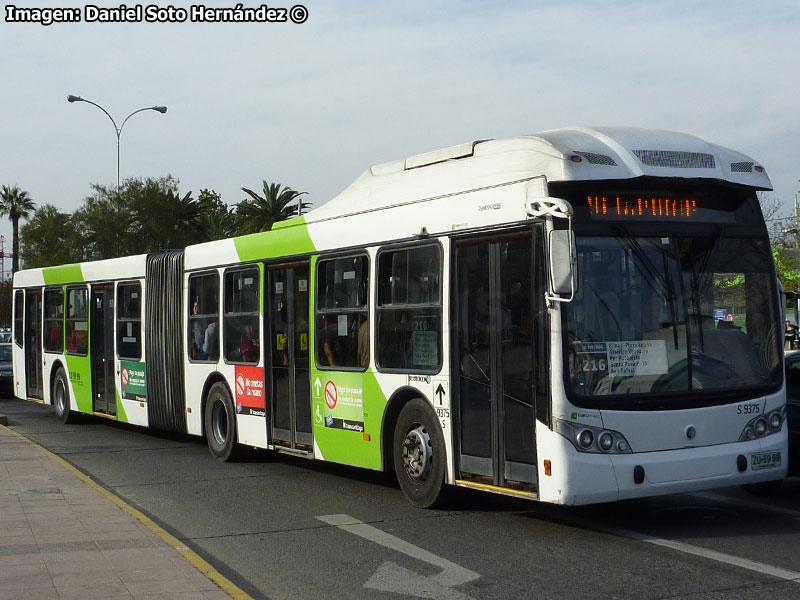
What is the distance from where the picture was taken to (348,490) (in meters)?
11.0

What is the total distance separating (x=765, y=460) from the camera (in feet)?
27.5

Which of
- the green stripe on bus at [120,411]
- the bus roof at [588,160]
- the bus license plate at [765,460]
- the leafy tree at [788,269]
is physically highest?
the leafy tree at [788,269]

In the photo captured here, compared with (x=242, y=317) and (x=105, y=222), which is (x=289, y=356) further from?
(x=105, y=222)

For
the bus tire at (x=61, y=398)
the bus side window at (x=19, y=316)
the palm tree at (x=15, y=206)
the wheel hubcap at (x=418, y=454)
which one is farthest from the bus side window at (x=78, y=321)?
the palm tree at (x=15, y=206)

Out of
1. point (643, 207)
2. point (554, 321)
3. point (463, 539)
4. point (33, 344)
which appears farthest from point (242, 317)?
point (33, 344)

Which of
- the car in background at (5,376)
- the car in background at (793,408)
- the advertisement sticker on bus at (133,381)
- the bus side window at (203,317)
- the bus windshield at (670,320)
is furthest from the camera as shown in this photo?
the car in background at (5,376)

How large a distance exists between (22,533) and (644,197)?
5552 millimetres

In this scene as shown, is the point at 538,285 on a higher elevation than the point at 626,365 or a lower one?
higher

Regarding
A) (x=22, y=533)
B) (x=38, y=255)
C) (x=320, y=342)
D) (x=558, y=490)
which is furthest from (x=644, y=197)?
(x=38, y=255)

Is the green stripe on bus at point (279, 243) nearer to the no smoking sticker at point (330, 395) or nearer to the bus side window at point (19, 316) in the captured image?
the no smoking sticker at point (330, 395)

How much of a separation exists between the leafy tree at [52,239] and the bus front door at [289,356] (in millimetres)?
40513

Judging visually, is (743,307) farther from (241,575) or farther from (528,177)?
(241,575)

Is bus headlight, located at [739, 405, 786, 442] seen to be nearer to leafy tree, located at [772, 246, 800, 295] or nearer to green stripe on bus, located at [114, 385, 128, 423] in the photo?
green stripe on bus, located at [114, 385, 128, 423]

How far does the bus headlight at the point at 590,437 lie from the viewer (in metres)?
7.71
